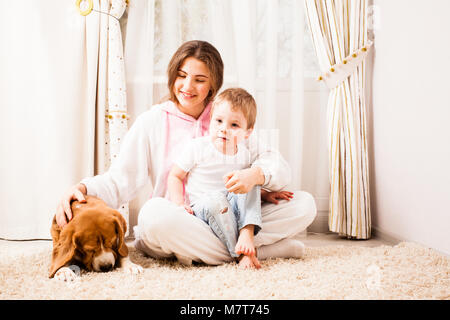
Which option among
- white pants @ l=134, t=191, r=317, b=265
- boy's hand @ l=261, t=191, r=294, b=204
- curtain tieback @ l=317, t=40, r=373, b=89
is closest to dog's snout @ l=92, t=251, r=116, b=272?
white pants @ l=134, t=191, r=317, b=265

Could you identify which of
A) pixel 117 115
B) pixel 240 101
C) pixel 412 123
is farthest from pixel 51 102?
pixel 412 123

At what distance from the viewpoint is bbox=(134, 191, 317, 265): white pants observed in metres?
1.20

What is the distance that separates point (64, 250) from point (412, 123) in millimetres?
1423

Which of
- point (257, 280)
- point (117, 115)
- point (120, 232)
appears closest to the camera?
point (257, 280)

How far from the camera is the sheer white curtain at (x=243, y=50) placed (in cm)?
185

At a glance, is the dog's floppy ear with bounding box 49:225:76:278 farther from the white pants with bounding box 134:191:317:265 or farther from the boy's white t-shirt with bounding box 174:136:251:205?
the boy's white t-shirt with bounding box 174:136:251:205

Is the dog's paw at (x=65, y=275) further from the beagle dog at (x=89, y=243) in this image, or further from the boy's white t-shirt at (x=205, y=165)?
the boy's white t-shirt at (x=205, y=165)

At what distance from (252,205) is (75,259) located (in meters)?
0.56

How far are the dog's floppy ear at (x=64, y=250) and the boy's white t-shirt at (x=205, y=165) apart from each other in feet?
1.32

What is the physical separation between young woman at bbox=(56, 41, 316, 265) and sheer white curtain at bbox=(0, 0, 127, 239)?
42cm

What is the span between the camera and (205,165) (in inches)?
52.8

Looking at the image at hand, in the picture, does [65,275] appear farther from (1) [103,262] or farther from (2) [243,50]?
(2) [243,50]

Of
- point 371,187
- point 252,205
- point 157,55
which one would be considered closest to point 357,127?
point 371,187

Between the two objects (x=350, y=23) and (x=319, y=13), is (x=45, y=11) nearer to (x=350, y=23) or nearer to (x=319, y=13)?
(x=319, y=13)
